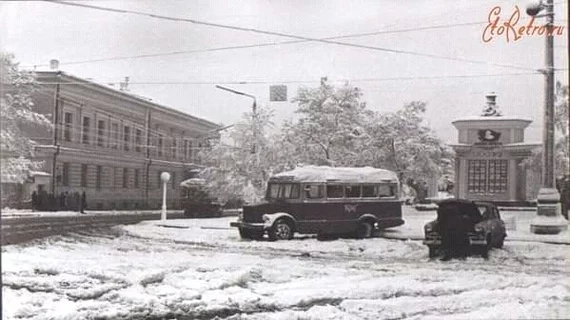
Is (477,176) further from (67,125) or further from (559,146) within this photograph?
(67,125)

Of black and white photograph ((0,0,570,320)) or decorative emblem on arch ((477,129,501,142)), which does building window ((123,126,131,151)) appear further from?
decorative emblem on arch ((477,129,501,142))

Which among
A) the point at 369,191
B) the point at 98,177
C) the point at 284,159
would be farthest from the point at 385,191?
the point at 98,177

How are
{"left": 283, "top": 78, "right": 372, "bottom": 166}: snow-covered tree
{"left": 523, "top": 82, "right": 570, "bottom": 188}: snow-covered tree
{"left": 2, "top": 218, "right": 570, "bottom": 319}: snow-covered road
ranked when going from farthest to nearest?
{"left": 283, "top": 78, "right": 372, "bottom": 166}: snow-covered tree < {"left": 2, "top": 218, "right": 570, "bottom": 319}: snow-covered road < {"left": 523, "top": 82, "right": 570, "bottom": 188}: snow-covered tree

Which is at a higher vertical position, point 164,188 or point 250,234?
point 164,188

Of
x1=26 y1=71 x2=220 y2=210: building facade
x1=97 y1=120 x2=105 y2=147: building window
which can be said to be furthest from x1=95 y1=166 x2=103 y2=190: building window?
x1=97 y1=120 x2=105 y2=147: building window

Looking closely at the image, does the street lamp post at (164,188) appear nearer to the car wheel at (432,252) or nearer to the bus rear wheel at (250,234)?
the bus rear wheel at (250,234)

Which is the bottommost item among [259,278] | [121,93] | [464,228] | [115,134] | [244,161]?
[259,278]

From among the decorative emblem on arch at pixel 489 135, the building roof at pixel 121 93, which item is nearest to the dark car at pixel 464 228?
the decorative emblem on arch at pixel 489 135
